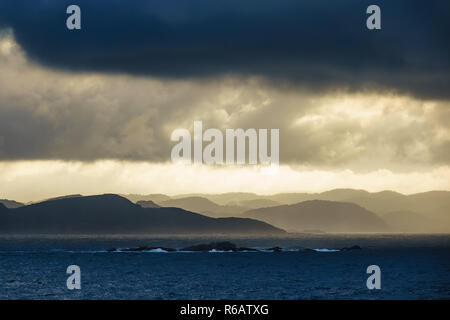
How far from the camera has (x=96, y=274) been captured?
112m

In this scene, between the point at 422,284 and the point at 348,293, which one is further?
the point at 422,284

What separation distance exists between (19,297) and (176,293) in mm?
18840
